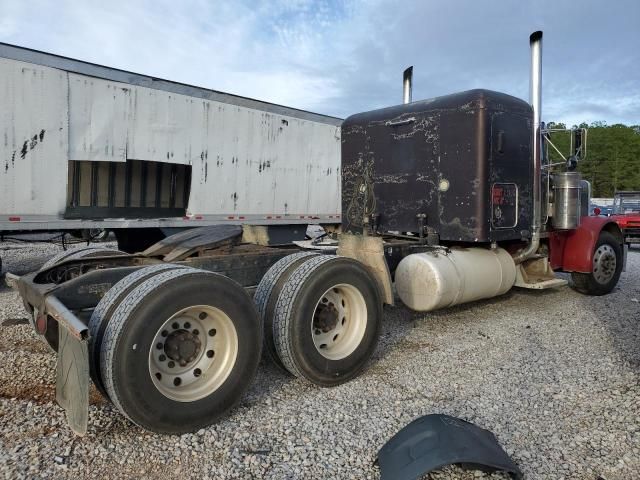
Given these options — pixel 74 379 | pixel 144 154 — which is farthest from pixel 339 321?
pixel 144 154

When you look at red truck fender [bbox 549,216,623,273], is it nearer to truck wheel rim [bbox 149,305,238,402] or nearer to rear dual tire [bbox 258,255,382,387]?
rear dual tire [bbox 258,255,382,387]

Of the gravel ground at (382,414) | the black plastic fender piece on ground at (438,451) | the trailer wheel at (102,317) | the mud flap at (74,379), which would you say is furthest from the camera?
the trailer wheel at (102,317)

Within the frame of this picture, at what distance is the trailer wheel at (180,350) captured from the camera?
2.71 meters

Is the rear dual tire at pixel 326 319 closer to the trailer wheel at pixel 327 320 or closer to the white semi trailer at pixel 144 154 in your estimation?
the trailer wheel at pixel 327 320

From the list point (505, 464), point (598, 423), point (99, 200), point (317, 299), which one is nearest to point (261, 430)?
point (317, 299)

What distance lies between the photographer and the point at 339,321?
13.1 feet

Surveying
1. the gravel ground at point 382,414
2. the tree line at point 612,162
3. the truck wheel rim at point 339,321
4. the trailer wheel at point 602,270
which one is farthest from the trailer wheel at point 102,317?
the tree line at point 612,162

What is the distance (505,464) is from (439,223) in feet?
11.2

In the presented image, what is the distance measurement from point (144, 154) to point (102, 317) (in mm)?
6477

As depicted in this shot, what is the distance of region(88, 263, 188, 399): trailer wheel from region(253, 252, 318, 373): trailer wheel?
0.92 meters

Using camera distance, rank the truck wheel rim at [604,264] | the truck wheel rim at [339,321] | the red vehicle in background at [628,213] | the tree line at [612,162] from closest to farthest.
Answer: the truck wheel rim at [339,321], the truck wheel rim at [604,264], the red vehicle in background at [628,213], the tree line at [612,162]

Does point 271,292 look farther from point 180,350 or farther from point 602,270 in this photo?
point 602,270

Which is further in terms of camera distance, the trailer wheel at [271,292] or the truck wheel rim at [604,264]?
the truck wheel rim at [604,264]

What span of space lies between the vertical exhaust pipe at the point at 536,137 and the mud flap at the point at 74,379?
5.18 metres
